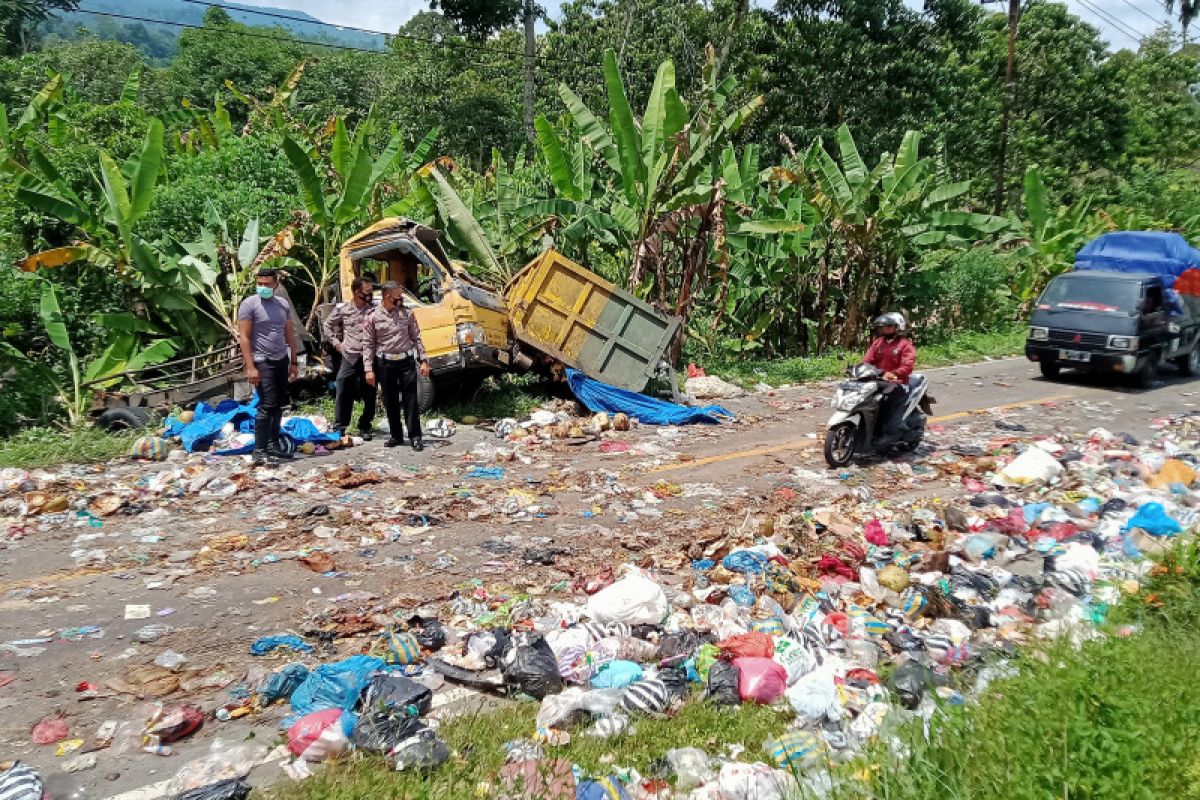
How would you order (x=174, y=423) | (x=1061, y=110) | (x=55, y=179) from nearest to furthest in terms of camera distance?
(x=174, y=423) < (x=55, y=179) < (x=1061, y=110)

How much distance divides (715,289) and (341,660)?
37.1 feet

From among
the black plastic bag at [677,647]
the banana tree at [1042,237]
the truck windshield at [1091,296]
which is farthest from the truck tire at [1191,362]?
the black plastic bag at [677,647]

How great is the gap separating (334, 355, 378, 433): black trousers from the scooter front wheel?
4.81 m

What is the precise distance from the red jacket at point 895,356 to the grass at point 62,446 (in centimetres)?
767

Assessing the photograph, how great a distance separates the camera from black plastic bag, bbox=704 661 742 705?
13.7 feet

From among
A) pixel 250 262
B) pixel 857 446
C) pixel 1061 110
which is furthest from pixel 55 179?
pixel 1061 110

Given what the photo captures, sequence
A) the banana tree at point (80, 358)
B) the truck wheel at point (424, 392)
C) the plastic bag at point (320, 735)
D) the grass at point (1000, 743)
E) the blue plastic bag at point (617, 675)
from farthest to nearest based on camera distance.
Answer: the truck wheel at point (424, 392) → the banana tree at point (80, 358) → the blue plastic bag at point (617, 675) → the plastic bag at point (320, 735) → the grass at point (1000, 743)

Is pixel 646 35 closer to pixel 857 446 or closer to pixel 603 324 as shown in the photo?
pixel 603 324

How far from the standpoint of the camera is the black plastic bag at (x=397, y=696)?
388cm

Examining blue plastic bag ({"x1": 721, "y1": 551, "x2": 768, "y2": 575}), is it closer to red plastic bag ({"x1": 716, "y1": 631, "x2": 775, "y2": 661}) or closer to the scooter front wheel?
red plastic bag ({"x1": 716, "y1": 631, "x2": 775, "y2": 661})

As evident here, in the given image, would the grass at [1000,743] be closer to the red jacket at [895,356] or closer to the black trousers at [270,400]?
the red jacket at [895,356]

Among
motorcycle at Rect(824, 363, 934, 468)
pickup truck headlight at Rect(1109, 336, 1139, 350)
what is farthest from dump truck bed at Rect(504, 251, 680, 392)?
pickup truck headlight at Rect(1109, 336, 1139, 350)

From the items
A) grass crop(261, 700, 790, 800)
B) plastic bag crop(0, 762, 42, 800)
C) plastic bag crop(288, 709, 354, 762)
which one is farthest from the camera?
plastic bag crop(288, 709, 354, 762)

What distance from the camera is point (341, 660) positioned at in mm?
4492
